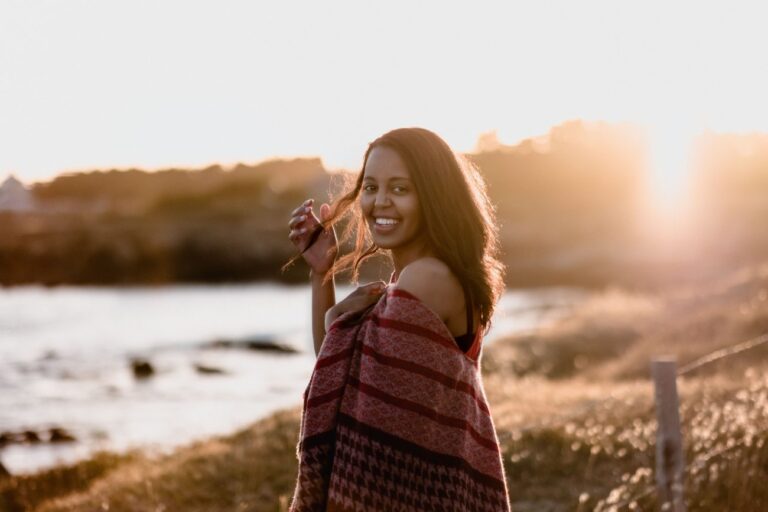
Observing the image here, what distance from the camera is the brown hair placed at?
2.80m

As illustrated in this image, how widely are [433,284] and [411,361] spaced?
0.23 metres

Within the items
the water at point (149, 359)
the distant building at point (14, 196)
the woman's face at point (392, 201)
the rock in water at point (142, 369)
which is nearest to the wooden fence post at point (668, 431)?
the woman's face at point (392, 201)

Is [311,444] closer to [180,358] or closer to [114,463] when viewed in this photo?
[114,463]

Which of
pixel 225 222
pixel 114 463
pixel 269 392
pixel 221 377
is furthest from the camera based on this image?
pixel 225 222

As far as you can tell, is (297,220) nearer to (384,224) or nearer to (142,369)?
(384,224)

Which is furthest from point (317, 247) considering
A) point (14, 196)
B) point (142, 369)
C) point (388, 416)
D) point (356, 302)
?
point (142, 369)

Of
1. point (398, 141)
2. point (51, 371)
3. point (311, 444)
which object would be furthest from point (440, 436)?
point (51, 371)

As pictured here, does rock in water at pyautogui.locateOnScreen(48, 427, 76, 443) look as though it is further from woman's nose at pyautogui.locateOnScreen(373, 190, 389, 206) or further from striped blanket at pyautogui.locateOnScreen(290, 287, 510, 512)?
woman's nose at pyautogui.locateOnScreen(373, 190, 389, 206)

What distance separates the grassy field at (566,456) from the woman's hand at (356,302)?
1.91m

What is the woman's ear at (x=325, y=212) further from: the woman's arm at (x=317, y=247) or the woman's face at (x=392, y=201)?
the woman's face at (x=392, y=201)

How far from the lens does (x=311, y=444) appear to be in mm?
2787

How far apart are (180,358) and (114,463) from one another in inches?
528

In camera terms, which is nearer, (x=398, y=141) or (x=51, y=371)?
(x=398, y=141)

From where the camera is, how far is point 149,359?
25.0 metres
